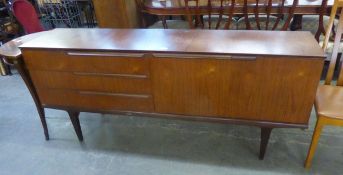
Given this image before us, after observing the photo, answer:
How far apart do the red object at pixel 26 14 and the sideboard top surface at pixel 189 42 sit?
51.1 inches

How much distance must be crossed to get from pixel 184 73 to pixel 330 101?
0.84 metres

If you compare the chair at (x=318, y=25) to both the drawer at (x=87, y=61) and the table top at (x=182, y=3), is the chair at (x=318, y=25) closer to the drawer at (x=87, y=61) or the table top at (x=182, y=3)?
the table top at (x=182, y=3)

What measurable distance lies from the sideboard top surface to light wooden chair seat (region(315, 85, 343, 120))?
336 millimetres

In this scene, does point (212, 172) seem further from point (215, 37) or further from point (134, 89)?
point (215, 37)

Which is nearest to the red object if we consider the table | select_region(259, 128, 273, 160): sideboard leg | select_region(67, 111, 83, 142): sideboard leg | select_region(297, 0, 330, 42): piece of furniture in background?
the table

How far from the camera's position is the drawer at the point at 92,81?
1.46 meters

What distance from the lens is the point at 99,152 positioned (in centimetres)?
182

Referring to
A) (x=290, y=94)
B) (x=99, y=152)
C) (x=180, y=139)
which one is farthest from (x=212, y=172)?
(x=99, y=152)

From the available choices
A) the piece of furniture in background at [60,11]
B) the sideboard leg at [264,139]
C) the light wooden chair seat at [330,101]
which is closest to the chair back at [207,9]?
the light wooden chair seat at [330,101]

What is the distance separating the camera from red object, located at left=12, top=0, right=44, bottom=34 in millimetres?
2678

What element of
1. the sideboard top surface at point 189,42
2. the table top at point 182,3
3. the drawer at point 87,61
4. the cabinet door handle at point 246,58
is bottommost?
the drawer at point 87,61

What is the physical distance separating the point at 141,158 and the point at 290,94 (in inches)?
40.9

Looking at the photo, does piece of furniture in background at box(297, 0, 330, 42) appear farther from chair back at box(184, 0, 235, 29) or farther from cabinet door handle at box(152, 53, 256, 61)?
cabinet door handle at box(152, 53, 256, 61)

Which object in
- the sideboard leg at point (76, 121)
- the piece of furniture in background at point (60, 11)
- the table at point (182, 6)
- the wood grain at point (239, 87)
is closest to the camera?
the wood grain at point (239, 87)
